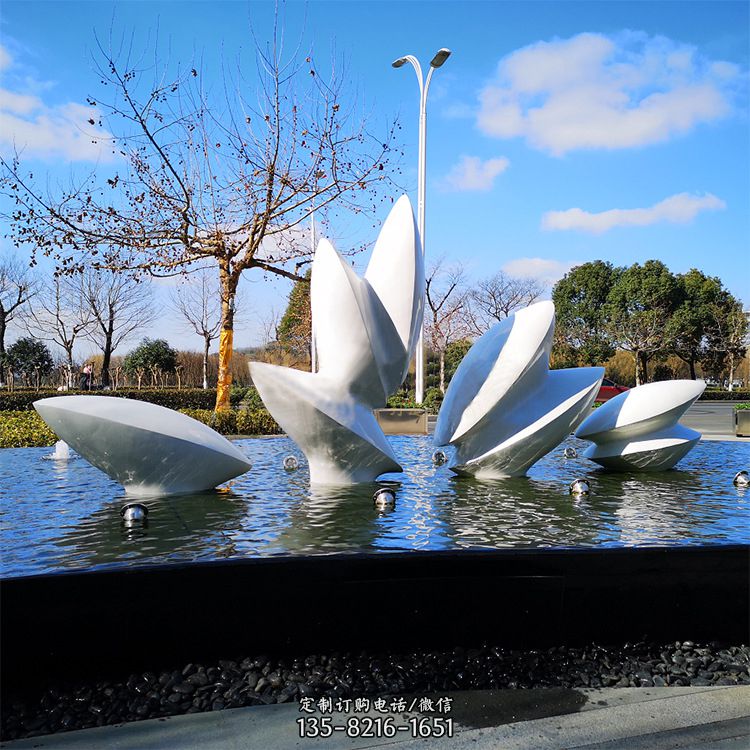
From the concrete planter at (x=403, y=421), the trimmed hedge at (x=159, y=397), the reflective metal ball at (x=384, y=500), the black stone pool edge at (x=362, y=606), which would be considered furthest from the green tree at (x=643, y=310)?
the black stone pool edge at (x=362, y=606)

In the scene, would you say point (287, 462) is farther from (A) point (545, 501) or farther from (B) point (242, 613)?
(B) point (242, 613)

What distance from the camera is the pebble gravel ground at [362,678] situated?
3174 millimetres

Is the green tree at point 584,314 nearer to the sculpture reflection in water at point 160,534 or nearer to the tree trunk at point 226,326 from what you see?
the tree trunk at point 226,326

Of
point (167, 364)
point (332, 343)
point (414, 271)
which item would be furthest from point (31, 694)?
point (167, 364)

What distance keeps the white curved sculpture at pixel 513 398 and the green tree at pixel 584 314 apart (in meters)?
38.0

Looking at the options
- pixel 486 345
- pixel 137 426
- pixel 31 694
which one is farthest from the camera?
pixel 486 345

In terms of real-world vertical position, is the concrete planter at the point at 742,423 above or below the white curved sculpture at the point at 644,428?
below

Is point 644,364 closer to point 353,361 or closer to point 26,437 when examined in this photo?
point 26,437

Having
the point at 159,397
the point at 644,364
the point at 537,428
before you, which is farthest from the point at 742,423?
the point at 644,364

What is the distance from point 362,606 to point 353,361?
2.88 m

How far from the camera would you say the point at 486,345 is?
6680 millimetres

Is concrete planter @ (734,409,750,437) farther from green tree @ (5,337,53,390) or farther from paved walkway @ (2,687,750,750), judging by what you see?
green tree @ (5,337,53,390)

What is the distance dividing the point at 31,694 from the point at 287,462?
4.51m

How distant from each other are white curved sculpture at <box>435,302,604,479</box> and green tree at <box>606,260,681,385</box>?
128 feet
